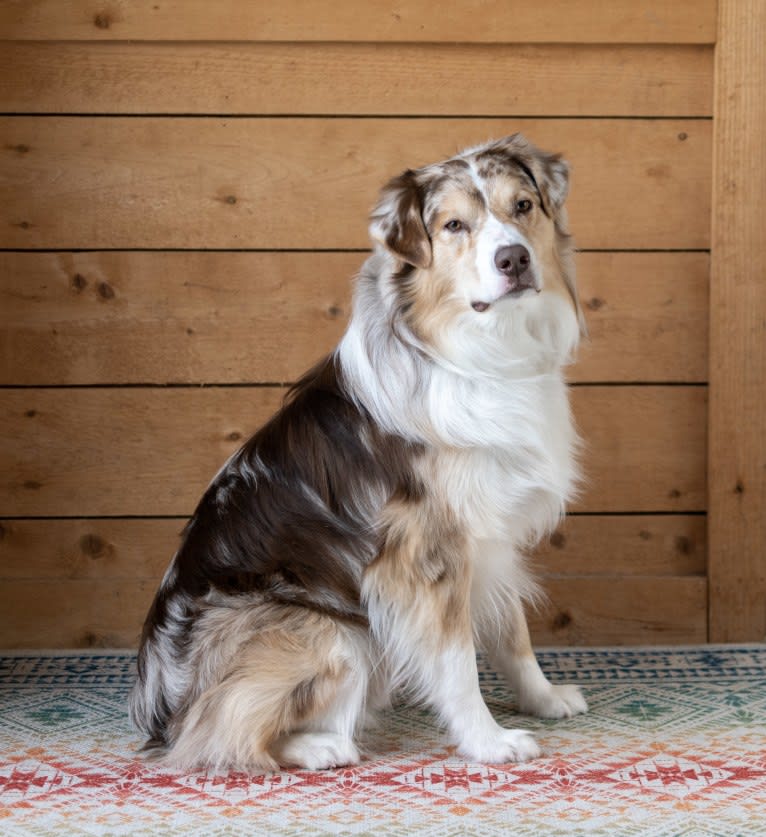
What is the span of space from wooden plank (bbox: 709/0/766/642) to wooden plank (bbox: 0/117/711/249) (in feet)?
0.26

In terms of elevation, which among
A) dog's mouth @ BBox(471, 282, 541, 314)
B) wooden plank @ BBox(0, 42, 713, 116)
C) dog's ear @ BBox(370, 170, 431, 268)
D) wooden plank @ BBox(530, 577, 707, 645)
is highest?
wooden plank @ BBox(0, 42, 713, 116)

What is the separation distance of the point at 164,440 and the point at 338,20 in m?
1.13

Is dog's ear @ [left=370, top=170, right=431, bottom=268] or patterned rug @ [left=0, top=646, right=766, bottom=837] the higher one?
dog's ear @ [left=370, top=170, right=431, bottom=268]

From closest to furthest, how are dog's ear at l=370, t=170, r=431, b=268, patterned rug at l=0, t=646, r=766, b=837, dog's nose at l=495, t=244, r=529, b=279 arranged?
patterned rug at l=0, t=646, r=766, b=837, dog's nose at l=495, t=244, r=529, b=279, dog's ear at l=370, t=170, r=431, b=268

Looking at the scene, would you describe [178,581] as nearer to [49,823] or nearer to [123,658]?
[49,823]

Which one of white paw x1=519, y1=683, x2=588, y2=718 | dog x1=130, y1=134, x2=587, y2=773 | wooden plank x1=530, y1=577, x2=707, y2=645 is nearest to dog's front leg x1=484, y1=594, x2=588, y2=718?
white paw x1=519, y1=683, x2=588, y2=718

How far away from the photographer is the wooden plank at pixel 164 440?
2910 millimetres

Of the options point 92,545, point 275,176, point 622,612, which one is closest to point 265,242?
point 275,176

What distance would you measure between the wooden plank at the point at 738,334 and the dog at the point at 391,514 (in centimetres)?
77

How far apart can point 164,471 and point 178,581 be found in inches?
27.8

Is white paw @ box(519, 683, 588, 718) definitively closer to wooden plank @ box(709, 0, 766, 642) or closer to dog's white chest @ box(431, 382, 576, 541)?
dog's white chest @ box(431, 382, 576, 541)

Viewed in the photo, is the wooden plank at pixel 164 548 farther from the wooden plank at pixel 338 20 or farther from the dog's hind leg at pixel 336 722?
the wooden plank at pixel 338 20

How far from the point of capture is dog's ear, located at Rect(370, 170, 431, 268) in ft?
7.12

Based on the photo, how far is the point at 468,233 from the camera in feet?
7.06
